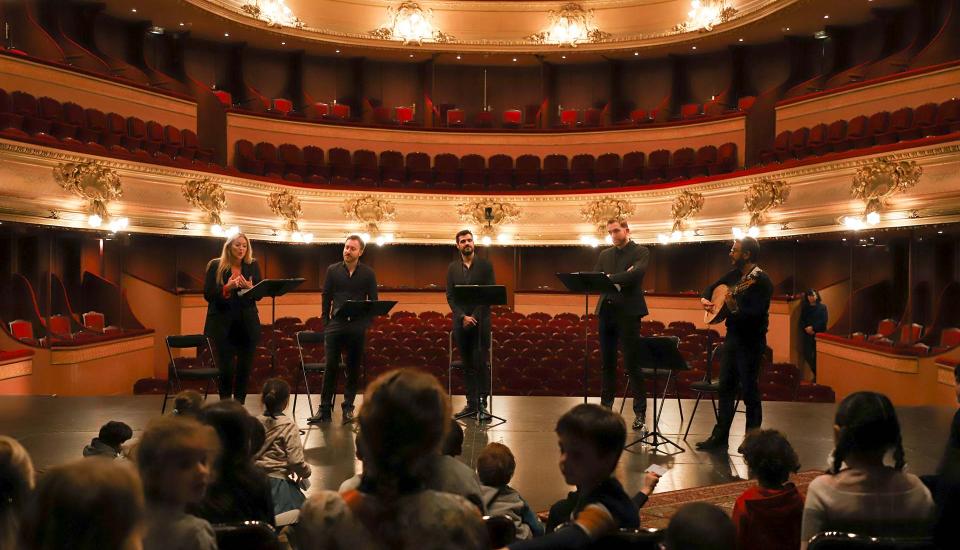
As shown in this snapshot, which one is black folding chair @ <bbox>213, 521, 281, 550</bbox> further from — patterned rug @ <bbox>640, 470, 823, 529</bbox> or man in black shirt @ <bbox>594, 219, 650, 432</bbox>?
man in black shirt @ <bbox>594, 219, 650, 432</bbox>

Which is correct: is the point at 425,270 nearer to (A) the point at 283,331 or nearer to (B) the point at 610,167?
(B) the point at 610,167

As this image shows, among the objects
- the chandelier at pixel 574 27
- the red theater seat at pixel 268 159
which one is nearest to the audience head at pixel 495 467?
the red theater seat at pixel 268 159

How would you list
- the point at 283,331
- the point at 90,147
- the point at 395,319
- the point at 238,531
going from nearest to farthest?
the point at 238,531 → the point at 90,147 → the point at 283,331 → the point at 395,319

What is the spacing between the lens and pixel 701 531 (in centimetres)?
163

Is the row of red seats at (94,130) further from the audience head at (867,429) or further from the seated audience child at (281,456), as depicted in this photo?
the audience head at (867,429)

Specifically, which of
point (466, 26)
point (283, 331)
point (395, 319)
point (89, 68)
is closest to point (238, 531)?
point (283, 331)

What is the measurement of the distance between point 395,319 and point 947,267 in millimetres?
9814

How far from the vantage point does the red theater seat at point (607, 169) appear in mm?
18234

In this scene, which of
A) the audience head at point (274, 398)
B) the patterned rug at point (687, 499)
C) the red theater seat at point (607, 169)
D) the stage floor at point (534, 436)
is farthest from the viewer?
the red theater seat at point (607, 169)

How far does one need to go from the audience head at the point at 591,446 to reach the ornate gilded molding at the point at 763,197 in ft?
42.7

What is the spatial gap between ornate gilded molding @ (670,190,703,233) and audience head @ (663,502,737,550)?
14916 mm

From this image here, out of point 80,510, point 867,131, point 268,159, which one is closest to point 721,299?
point 80,510

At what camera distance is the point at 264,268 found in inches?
695

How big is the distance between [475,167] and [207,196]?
673 centimetres
